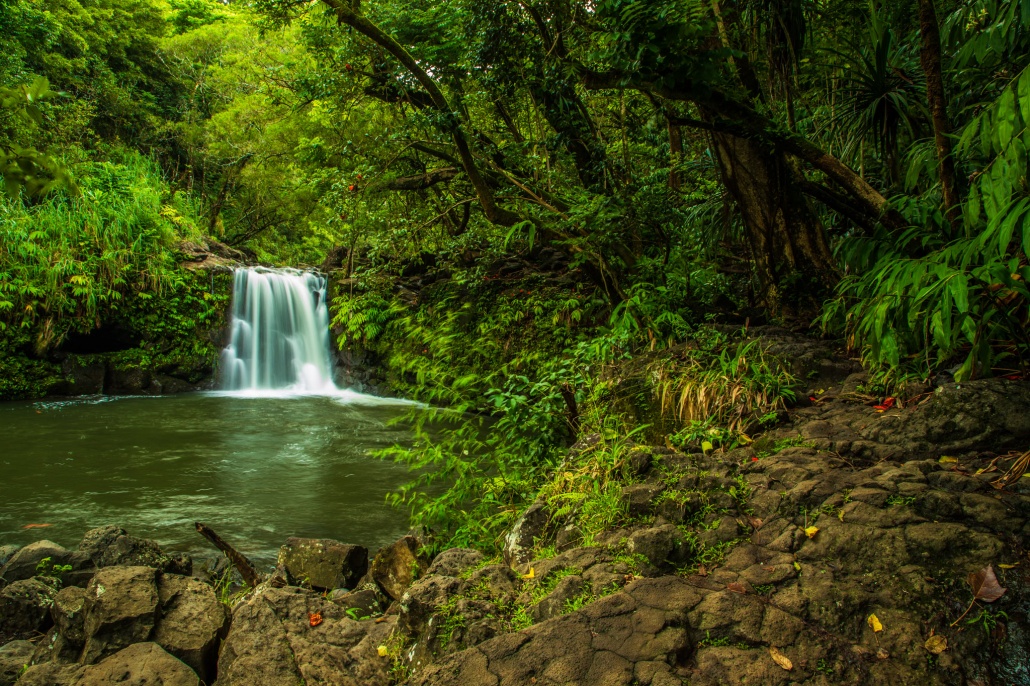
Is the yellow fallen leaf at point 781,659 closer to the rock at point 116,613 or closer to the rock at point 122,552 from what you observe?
the rock at point 116,613

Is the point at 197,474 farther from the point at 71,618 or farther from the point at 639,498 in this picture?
the point at 639,498

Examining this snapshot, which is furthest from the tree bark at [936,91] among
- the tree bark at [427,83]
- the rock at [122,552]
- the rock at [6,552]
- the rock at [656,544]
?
the rock at [6,552]

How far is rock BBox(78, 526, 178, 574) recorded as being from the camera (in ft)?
11.8

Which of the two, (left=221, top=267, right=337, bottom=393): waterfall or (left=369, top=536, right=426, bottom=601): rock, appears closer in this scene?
(left=369, top=536, right=426, bottom=601): rock

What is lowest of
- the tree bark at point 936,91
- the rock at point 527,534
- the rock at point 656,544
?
the rock at point 527,534

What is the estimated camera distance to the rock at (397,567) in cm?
341

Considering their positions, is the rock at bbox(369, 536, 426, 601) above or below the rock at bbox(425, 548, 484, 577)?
below

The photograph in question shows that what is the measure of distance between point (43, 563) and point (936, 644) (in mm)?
4456

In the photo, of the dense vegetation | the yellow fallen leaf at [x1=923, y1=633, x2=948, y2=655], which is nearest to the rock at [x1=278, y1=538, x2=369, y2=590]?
the dense vegetation

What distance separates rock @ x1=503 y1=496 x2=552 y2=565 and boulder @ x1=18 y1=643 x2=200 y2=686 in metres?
1.51

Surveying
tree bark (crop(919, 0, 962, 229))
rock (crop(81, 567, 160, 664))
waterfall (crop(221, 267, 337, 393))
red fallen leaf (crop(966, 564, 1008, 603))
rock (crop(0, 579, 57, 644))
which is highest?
tree bark (crop(919, 0, 962, 229))

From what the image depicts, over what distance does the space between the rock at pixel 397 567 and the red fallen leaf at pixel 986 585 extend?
253 centimetres

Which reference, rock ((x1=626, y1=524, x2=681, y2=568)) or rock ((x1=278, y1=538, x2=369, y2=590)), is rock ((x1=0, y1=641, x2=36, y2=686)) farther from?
rock ((x1=626, y1=524, x2=681, y2=568))

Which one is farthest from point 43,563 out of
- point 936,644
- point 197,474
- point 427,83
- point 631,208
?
point 631,208
